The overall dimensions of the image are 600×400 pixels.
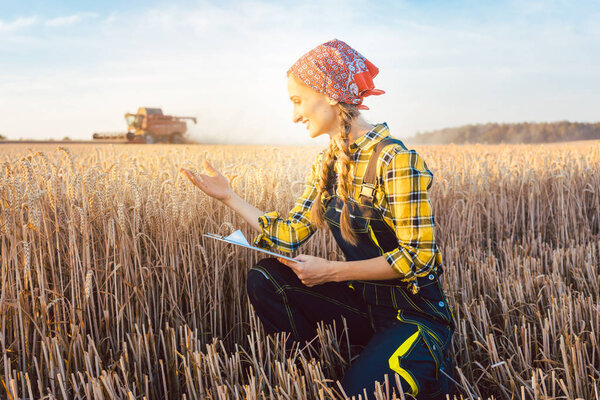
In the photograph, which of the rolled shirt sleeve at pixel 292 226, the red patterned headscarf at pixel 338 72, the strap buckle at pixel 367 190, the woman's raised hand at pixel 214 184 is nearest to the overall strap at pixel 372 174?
the strap buckle at pixel 367 190

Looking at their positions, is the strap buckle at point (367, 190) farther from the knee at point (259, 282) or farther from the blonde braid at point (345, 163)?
the knee at point (259, 282)

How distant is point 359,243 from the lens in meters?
1.74

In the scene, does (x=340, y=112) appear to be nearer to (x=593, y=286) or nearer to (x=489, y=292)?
(x=489, y=292)

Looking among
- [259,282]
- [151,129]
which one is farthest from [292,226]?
[151,129]

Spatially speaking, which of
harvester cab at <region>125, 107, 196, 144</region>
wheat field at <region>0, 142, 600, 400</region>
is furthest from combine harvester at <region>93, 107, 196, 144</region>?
wheat field at <region>0, 142, 600, 400</region>

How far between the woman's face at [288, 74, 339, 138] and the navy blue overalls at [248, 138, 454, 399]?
0.20 metres

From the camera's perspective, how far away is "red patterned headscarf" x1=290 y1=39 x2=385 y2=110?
1.65 m

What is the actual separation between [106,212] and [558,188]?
3602 mm

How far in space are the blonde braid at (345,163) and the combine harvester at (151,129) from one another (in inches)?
821

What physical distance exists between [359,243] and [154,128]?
2122 centimetres

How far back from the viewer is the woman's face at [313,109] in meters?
1.70

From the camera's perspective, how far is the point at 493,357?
181 centimetres

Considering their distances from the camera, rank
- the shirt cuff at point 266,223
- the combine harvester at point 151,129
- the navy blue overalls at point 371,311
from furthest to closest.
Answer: the combine harvester at point 151,129, the shirt cuff at point 266,223, the navy blue overalls at point 371,311

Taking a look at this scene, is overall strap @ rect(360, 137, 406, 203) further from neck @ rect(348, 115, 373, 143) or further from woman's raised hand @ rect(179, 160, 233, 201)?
woman's raised hand @ rect(179, 160, 233, 201)
